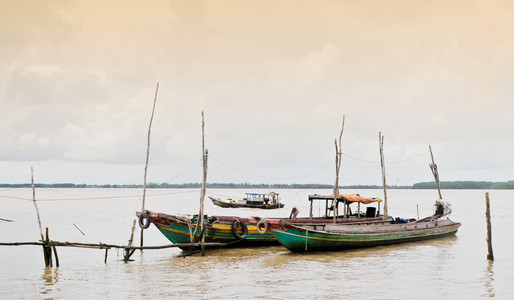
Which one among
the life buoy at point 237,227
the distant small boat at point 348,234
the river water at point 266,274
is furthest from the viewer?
the life buoy at point 237,227

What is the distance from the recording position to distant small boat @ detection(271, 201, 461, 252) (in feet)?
82.6

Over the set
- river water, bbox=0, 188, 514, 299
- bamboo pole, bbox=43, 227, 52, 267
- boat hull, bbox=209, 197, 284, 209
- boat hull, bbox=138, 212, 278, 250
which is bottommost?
river water, bbox=0, 188, 514, 299

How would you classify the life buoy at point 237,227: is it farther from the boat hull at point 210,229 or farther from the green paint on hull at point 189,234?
the green paint on hull at point 189,234

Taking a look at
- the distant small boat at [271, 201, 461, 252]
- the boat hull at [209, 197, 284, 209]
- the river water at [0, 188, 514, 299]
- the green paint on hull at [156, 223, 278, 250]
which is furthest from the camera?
the boat hull at [209, 197, 284, 209]

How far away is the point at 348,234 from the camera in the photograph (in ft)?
87.9

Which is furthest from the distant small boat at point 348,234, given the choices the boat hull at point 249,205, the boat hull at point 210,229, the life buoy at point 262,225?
the boat hull at point 249,205

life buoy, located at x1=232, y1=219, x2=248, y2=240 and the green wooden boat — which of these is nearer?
the green wooden boat

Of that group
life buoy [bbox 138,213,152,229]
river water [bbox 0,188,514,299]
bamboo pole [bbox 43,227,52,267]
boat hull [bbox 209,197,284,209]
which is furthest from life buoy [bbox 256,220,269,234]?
boat hull [bbox 209,197,284,209]

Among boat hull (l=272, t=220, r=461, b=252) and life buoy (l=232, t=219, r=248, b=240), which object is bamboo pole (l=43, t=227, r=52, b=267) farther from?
boat hull (l=272, t=220, r=461, b=252)

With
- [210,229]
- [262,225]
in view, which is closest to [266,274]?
[262,225]

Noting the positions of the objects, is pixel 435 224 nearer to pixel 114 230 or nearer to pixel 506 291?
pixel 506 291

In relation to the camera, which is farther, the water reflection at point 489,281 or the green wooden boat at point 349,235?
the green wooden boat at point 349,235

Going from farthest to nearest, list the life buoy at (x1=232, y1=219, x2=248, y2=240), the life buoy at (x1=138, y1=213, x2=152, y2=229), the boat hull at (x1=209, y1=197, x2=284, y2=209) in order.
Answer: the boat hull at (x1=209, y1=197, x2=284, y2=209) < the life buoy at (x1=232, y1=219, x2=248, y2=240) < the life buoy at (x1=138, y1=213, x2=152, y2=229)

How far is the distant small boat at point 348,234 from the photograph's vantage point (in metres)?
25.2
